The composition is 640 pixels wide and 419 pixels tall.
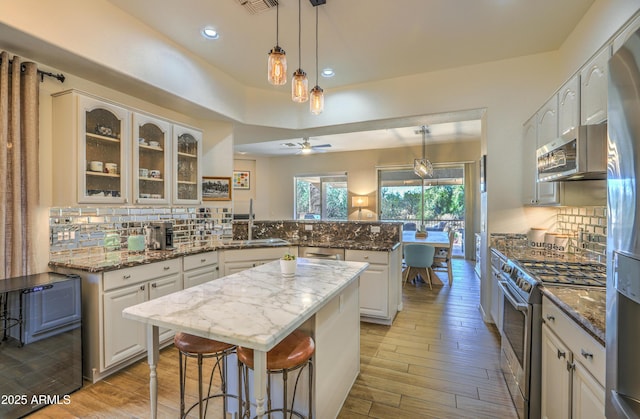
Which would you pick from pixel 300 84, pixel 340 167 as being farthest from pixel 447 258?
pixel 300 84

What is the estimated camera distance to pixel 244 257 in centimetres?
344

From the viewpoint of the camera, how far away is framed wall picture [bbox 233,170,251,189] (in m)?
7.95

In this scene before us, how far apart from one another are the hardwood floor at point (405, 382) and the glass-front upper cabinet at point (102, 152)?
149 cm

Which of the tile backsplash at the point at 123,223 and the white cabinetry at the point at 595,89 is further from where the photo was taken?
the tile backsplash at the point at 123,223

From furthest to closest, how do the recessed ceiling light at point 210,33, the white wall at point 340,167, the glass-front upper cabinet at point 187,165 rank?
the white wall at point 340,167, the glass-front upper cabinet at point 187,165, the recessed ceiling light at point 210,33

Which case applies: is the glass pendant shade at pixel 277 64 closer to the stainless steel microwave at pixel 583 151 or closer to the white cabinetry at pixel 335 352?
the white cabinetry at pixel 335 352

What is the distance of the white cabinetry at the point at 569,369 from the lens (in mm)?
1108

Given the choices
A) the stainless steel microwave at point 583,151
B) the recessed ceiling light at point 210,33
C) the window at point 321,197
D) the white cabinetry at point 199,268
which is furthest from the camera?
the window at point 321,197

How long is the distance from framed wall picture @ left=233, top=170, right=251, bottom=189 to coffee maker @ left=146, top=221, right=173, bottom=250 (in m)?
5.08

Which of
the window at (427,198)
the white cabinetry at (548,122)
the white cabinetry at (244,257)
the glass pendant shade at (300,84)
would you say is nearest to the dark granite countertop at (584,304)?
the white cabinetry at (548,122)

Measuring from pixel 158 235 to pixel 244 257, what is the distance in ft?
3.10

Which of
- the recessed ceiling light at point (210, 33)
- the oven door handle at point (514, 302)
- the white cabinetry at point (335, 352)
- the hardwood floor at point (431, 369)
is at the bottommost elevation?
the hardwood floor at point (431, 369)

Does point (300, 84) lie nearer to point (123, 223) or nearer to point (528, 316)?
point (528, 316)

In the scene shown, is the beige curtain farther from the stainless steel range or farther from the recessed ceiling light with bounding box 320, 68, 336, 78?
the stainless steel range
